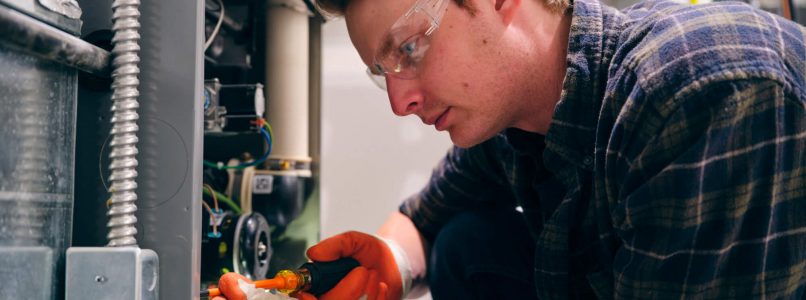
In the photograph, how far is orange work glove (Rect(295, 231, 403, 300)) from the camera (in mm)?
1092

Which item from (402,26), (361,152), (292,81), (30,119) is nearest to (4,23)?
(30,119)

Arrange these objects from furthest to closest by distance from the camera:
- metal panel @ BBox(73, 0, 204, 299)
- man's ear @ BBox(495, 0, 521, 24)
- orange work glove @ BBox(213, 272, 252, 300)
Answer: man's ear @ BBox(495, 0, 521, 24) < orange work glove @ BBox(213, 272, 252, 300) < metal panel @ BBox(73, 0, 204, 299)

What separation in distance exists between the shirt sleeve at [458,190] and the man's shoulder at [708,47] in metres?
0.50

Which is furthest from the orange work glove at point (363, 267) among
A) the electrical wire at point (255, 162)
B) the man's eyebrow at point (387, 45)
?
the man's eyebrow at point (387, 45)

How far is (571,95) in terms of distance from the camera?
37.3 inches

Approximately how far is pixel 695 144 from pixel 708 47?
121 mm

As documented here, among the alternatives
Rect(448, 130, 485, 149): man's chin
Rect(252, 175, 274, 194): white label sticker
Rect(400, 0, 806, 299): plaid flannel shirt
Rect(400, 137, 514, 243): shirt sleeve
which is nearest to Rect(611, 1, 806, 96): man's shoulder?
Rect(400, 0, 806, 299): plaid flannel shirt

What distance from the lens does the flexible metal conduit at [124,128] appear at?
0.61 metres

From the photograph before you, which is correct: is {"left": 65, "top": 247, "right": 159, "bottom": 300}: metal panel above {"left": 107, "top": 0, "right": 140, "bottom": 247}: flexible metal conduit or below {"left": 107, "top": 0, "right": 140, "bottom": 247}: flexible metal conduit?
below

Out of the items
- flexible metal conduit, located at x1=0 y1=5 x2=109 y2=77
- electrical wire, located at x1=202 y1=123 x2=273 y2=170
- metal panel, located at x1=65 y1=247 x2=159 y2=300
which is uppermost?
flexible metal conduit, located at x1=0 y1=5 x2=109 y2=77

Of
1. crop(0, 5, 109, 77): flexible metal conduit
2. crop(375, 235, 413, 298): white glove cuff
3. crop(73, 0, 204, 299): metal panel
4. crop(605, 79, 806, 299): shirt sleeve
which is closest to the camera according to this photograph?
crop(0, 5, 109, 77): flexible metal conduit

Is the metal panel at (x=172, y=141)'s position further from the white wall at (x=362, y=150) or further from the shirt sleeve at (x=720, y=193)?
the white wall at (x=362, y=150)

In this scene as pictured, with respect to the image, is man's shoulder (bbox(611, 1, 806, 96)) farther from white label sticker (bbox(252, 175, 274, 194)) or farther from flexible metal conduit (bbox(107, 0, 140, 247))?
white label sticker (bbox(252, 175, 274, 194))

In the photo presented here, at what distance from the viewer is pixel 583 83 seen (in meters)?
0.94
